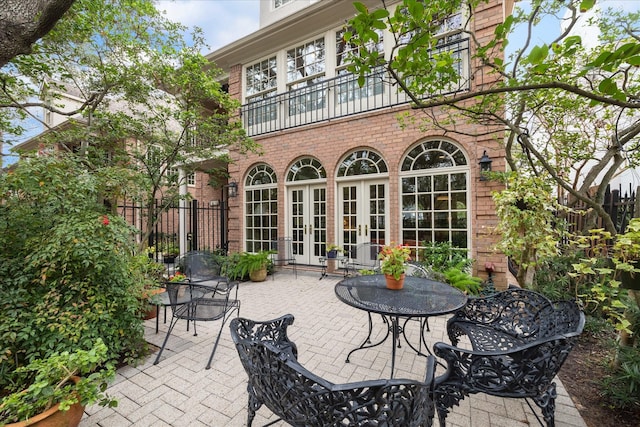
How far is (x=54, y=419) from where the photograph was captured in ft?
5.05

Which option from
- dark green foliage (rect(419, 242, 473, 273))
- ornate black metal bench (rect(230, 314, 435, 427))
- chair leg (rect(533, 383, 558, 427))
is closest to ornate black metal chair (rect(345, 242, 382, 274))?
dark green foliage (rect(419, 242, 473, 273))

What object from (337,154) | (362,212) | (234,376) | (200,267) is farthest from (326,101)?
(234,376)

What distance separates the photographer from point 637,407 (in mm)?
1921

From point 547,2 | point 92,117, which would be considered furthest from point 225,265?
point 547,2

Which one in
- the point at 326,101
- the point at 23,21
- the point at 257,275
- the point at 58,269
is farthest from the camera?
the point at 326,101

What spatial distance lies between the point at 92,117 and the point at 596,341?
7841mm

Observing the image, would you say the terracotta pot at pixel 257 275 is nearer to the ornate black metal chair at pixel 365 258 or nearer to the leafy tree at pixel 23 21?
the ornate black metal chair at pixel 365 258

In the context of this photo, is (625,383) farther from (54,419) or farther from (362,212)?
(362,212)

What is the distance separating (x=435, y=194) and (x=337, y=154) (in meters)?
2.46

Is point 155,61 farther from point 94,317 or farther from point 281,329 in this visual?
point 281,329

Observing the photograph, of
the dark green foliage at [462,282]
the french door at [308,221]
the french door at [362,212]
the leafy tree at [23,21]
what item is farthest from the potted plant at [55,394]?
the french door at [308,221]

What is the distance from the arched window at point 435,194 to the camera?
5246 mm

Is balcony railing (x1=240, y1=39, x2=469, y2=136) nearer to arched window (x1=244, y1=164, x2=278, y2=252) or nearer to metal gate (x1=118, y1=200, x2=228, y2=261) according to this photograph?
arched window (x1=244, y1=164, x2=278, y2=252)

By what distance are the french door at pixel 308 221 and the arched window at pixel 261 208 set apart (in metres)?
0.57
